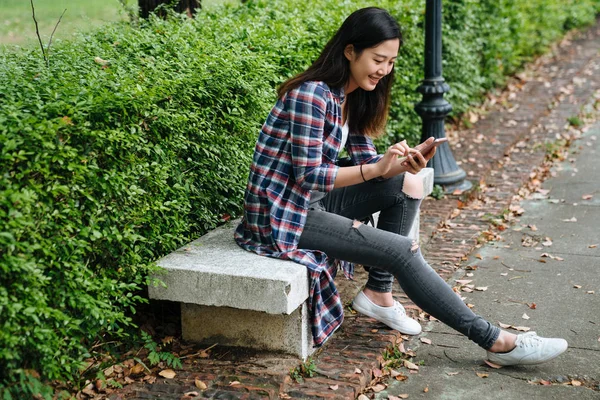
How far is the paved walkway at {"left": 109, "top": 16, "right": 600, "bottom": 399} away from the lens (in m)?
3.75

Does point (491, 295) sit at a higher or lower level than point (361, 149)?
lower

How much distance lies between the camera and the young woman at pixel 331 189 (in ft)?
12.6

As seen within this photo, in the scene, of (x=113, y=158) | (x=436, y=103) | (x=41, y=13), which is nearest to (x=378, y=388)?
(x=113, y=158)

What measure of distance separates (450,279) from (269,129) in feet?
5.87

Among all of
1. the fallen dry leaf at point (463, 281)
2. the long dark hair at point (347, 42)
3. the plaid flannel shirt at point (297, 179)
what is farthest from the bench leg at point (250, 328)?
the fallen dry leaf at point (463, 281)

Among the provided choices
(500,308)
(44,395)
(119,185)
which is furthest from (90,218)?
(500,308)

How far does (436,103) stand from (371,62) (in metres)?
2.80

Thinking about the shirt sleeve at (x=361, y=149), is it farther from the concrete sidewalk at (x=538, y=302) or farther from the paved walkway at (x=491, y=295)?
the concrete sidewalk at (x=538, y=302)

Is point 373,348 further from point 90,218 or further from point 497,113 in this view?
point 497,113

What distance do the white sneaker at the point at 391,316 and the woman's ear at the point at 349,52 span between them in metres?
1.23

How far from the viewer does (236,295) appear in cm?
374

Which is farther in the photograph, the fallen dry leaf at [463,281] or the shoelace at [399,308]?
the fallen dry leaf at [463,281]

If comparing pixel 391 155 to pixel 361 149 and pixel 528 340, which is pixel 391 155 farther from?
pixel 528 340

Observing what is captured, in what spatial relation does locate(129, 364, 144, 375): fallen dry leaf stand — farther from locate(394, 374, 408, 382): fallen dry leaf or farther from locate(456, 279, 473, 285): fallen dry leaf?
locate(456, 279, 473, 285): fallen dry leaf
